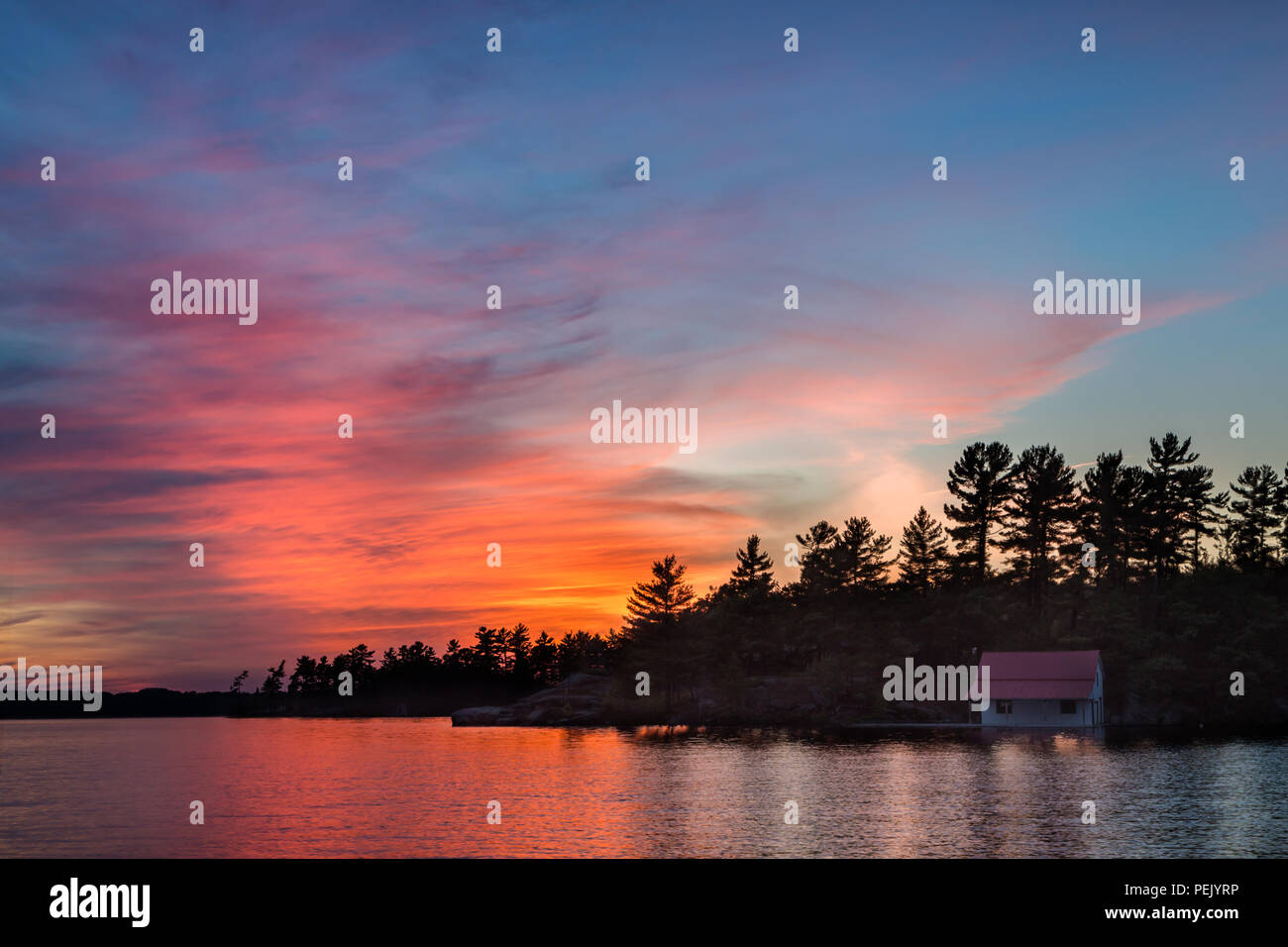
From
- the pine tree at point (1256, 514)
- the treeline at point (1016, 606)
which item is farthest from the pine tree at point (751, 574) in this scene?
the pine tree at point (1256, 514)

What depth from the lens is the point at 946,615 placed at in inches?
5217

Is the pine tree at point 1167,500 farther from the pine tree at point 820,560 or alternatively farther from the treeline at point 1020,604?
the pine tree at point 820,560

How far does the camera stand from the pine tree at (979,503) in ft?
453

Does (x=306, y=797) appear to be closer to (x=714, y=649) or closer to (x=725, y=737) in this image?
(x=725, y=737)

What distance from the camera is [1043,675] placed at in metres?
113

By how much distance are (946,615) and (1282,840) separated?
90881 mm

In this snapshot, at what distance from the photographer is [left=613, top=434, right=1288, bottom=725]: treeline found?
11831cm

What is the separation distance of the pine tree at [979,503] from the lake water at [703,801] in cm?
3698

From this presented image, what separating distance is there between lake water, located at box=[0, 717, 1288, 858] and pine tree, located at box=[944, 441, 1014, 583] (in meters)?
37.0

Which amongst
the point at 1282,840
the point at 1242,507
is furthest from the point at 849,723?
the point at 1282,840

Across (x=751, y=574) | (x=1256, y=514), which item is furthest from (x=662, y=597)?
(x=1256, y=514)
